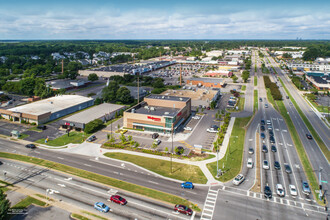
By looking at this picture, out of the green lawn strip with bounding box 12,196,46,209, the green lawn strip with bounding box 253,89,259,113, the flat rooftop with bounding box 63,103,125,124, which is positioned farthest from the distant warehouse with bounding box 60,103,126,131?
the green lawn strip with bounding box 253,89,259,113

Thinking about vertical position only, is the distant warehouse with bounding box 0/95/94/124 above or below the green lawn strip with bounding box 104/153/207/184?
above

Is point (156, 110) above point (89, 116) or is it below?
above

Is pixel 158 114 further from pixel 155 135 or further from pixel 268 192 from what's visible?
pixel 268 192

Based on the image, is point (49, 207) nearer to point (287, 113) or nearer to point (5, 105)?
point (5, 105)

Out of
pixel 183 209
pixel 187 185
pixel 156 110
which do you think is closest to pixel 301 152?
pixel 187 185

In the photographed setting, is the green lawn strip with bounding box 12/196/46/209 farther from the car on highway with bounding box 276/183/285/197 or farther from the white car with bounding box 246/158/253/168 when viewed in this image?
the white car with bounding box 246/158/253/168

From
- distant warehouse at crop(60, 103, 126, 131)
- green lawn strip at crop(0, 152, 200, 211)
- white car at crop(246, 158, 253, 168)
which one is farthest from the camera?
distant warehouse at crop(60, 103, 126, 131)
